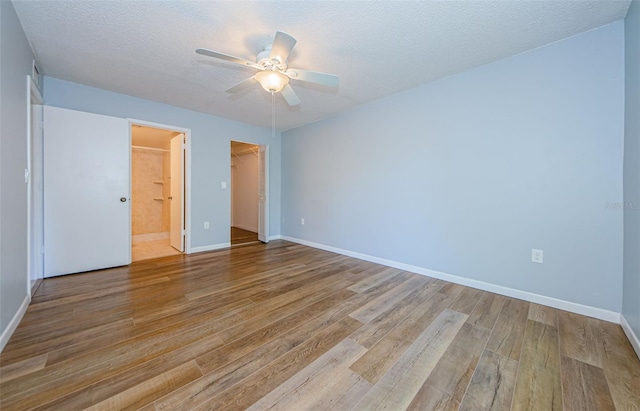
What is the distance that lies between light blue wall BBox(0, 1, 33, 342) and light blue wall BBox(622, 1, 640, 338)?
4.18 m

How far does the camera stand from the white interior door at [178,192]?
400cm

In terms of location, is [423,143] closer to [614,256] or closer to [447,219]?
[447,219]

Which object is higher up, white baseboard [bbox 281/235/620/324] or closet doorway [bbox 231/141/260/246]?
closet doorway [bbox 231/141/260/246]

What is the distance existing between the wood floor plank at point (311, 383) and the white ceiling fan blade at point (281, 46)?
82.7 inches

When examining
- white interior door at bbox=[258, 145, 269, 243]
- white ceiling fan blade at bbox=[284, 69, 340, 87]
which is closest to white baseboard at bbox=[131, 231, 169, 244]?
white interior door at bbox=[258, 145, 269, 243]

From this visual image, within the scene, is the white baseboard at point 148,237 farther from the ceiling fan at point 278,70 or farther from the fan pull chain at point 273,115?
A: the ceiling fan at point 278,70

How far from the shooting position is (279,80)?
2189 mm

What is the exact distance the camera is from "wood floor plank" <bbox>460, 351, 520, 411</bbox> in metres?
1.19

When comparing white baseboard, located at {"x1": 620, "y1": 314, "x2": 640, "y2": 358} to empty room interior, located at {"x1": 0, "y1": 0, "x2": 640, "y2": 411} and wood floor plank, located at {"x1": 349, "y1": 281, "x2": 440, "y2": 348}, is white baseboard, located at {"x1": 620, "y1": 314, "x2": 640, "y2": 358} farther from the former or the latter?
wood floor plank, located at {"x1": 349, "y1": 281, "x2": 440, "y2": 348}

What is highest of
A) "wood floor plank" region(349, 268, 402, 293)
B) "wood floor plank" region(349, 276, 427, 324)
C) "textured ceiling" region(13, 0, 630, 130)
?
"textured ceiling" region(13, 0, 630, 130)

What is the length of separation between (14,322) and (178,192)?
2.62m

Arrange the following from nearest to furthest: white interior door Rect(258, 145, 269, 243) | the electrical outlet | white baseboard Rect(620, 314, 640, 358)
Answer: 1. white baseboard Rect(620, 314, 640, 358)
2. the electrical outlet
3. white interior door Rect(258, 145, 269, 243)

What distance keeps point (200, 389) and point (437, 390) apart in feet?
4.06

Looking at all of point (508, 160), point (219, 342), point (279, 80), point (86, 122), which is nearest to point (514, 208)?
point (508, 160)
